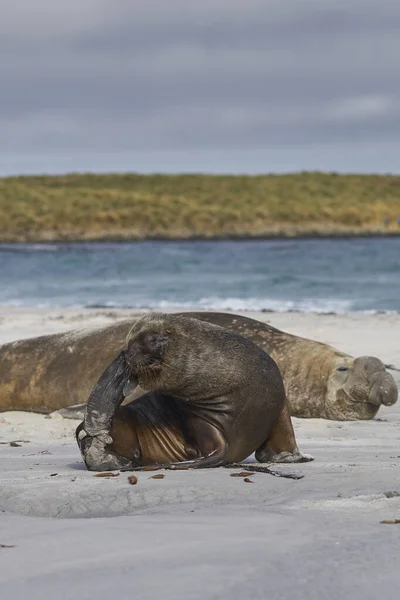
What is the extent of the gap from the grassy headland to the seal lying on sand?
55.8 metres

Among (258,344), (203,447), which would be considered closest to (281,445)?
(203,447)

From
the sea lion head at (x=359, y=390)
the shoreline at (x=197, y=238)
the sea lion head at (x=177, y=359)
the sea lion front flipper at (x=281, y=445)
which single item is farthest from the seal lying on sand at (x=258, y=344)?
the shoreline at (x=197, y=238)

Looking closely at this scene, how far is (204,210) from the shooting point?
71812 millimetres

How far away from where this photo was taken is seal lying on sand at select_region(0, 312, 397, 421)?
7824 mm

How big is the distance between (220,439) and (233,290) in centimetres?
2089

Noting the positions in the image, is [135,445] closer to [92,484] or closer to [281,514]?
[92,484]

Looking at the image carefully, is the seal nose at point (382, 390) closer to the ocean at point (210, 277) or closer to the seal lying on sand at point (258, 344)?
the seal lying on sand at point (258, 344)

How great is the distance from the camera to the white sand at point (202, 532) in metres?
3.15

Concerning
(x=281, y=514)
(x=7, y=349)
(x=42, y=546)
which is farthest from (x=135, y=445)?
(x=7, y=349)

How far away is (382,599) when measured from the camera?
3.03 metres

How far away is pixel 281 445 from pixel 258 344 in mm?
2940

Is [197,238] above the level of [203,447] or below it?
above

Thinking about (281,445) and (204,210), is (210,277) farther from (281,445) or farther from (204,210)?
(204,210)

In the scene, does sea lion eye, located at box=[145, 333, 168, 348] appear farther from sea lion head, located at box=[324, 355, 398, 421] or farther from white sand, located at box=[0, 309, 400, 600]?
sea lion head, located at box=[324, 355, 398, 421]
